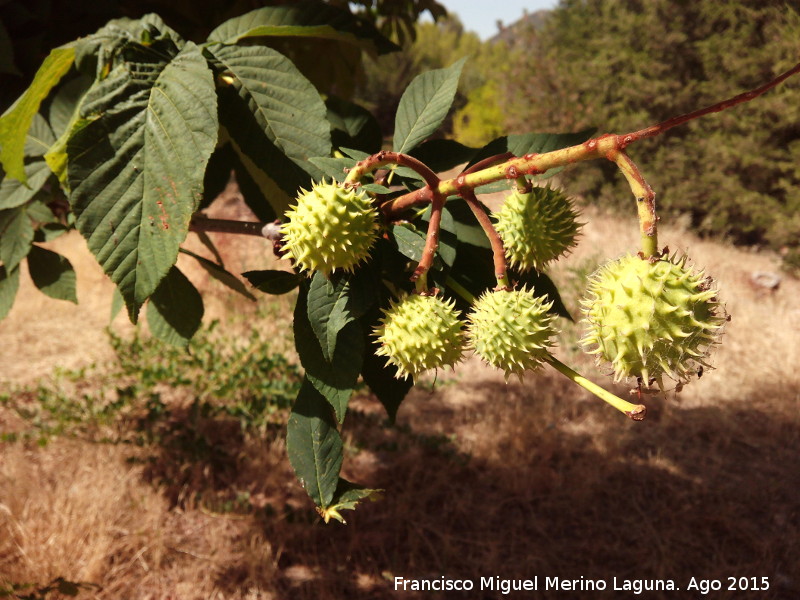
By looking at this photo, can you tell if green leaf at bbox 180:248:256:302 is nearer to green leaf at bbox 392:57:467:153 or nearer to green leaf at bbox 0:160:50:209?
green leaf at bbox 0:160:50:209

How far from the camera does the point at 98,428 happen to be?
3672 millimetres

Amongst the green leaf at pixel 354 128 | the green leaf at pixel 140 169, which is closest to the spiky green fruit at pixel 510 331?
the green leaf at pixel 140 169

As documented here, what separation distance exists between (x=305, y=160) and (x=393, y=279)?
27 centimetres

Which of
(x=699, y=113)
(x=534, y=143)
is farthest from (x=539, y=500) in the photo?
(x=699, y=113)

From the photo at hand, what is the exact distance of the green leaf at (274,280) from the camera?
3.65 ft

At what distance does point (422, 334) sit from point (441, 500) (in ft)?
9.20

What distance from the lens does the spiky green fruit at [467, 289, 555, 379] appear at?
86 cm

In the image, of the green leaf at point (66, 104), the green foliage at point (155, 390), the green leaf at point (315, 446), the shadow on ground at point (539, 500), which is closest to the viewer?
the green leaf at point (315, 446)

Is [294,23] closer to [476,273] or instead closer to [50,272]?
[476,273]

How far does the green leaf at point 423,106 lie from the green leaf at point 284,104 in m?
0.14

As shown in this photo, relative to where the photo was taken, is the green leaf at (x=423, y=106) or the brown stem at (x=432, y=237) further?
the green leaf at (x=423, y=106)

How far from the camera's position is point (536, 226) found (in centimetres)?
95

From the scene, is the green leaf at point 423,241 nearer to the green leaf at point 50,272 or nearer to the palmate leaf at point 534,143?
the palmate leaf at point 534,143

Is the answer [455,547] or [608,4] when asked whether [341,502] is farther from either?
[608,4]
